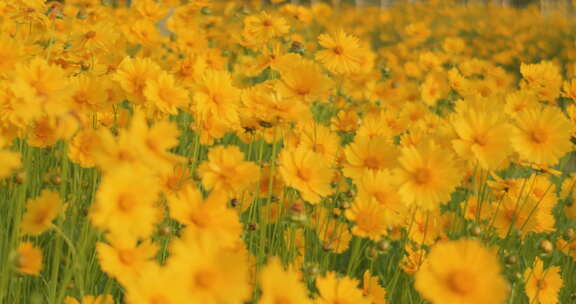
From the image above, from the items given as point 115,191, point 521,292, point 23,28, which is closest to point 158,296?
point 115,191

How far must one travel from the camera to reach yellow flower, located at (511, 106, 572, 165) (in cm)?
136

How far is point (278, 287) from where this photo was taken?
2.59 feet

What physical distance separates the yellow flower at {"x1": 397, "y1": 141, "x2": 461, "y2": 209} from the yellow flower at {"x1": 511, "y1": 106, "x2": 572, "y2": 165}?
0.29 meters

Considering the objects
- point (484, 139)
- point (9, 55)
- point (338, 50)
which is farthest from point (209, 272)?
point (338, 50)

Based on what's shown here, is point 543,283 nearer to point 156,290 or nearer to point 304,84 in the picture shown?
point 304,84

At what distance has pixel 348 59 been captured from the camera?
189 centimetres

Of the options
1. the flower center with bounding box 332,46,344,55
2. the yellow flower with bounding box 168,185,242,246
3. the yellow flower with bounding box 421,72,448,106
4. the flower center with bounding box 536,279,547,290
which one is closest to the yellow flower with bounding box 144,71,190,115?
the yellow flower with bounding box 168,185,242,246

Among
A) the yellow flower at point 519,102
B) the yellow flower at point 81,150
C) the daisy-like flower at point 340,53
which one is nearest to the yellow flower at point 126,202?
the yellow flower at point 81,150

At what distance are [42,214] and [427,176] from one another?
69cm

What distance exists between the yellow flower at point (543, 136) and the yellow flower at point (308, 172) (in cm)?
46

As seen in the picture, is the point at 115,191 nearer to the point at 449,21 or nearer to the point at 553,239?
the point at 553,239

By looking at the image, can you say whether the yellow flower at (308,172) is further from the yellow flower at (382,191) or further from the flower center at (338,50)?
the flower center at (338,50)

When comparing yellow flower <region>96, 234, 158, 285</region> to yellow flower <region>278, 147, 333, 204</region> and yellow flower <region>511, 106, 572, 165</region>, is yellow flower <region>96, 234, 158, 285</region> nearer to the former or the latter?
yellow flower <region>278, 147, 333, 204</region>

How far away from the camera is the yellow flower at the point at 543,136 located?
4.45ft
